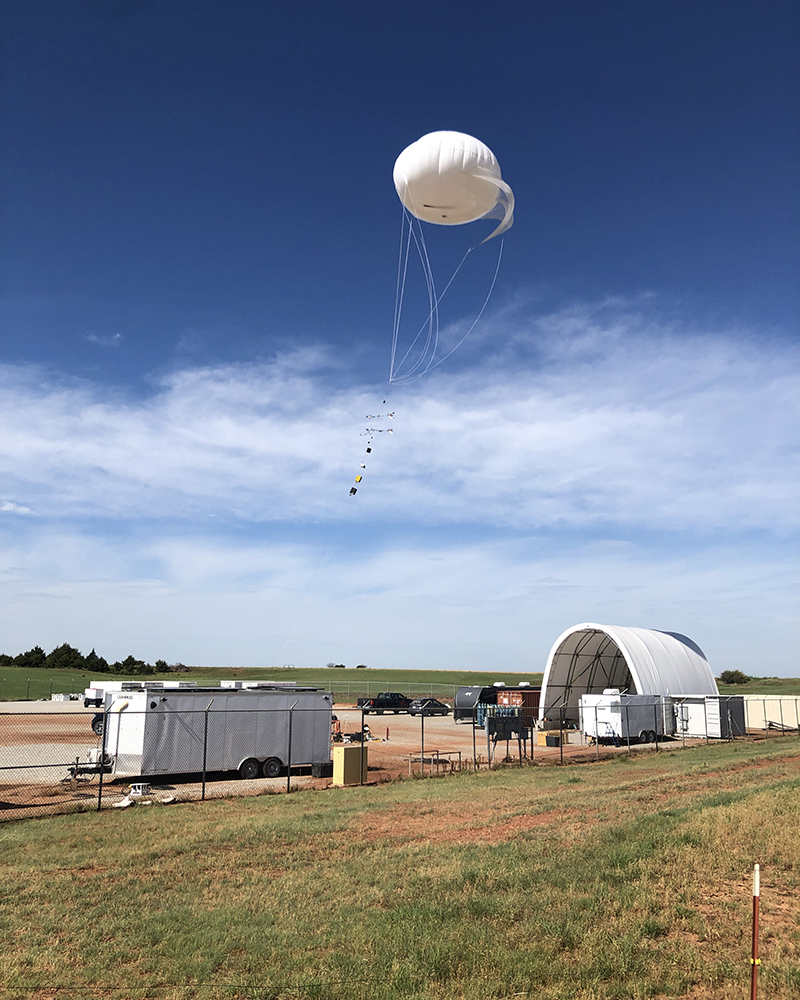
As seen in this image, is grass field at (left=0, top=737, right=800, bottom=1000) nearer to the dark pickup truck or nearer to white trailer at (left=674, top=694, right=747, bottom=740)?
white trailer at (left=674, top=694, right=747, bottom=740)

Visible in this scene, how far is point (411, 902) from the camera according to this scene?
372 inches

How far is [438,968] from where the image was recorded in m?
7.30

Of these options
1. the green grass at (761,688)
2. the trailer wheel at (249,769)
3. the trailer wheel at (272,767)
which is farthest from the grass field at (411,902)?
the green grass at (761,688)

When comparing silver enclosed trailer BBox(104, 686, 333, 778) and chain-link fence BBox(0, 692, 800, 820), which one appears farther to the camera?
silver enclosed trailer BBox(104, 686, 333, 778)

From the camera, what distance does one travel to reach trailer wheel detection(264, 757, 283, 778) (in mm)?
24828

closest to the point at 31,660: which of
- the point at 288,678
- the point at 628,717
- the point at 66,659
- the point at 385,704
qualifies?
the point at 66,659

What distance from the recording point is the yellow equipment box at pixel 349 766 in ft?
74.9

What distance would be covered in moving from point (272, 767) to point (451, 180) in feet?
62.3

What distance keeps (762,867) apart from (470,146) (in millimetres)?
A: 16036

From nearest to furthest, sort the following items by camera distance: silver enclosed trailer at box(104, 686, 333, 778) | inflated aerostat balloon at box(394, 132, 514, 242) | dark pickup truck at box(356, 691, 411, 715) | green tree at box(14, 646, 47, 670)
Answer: inflated aerostat balloon at box(394, 132, 514, 242), silver enclosed trailer at box(104, 686, 333, 778), dark pickup truck at box(356, 691, 411, 715), green tree at box(14, 646, 47, 670)

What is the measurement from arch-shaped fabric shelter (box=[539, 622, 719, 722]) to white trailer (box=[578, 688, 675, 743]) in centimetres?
103

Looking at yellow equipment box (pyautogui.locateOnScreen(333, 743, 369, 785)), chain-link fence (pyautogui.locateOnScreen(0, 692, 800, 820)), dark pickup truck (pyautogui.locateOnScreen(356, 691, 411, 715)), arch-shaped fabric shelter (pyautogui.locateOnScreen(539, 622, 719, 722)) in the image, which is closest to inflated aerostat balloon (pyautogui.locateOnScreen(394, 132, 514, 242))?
chain-link fence (pyautogui.locateOnScreen(0, 692, 800, 820))

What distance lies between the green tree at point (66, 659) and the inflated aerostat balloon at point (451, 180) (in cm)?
10398

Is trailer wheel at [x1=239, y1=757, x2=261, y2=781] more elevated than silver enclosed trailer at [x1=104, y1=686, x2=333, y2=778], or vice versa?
silver enclosed trailer at [x1=104, y1=686, x2=333, y2=778]
